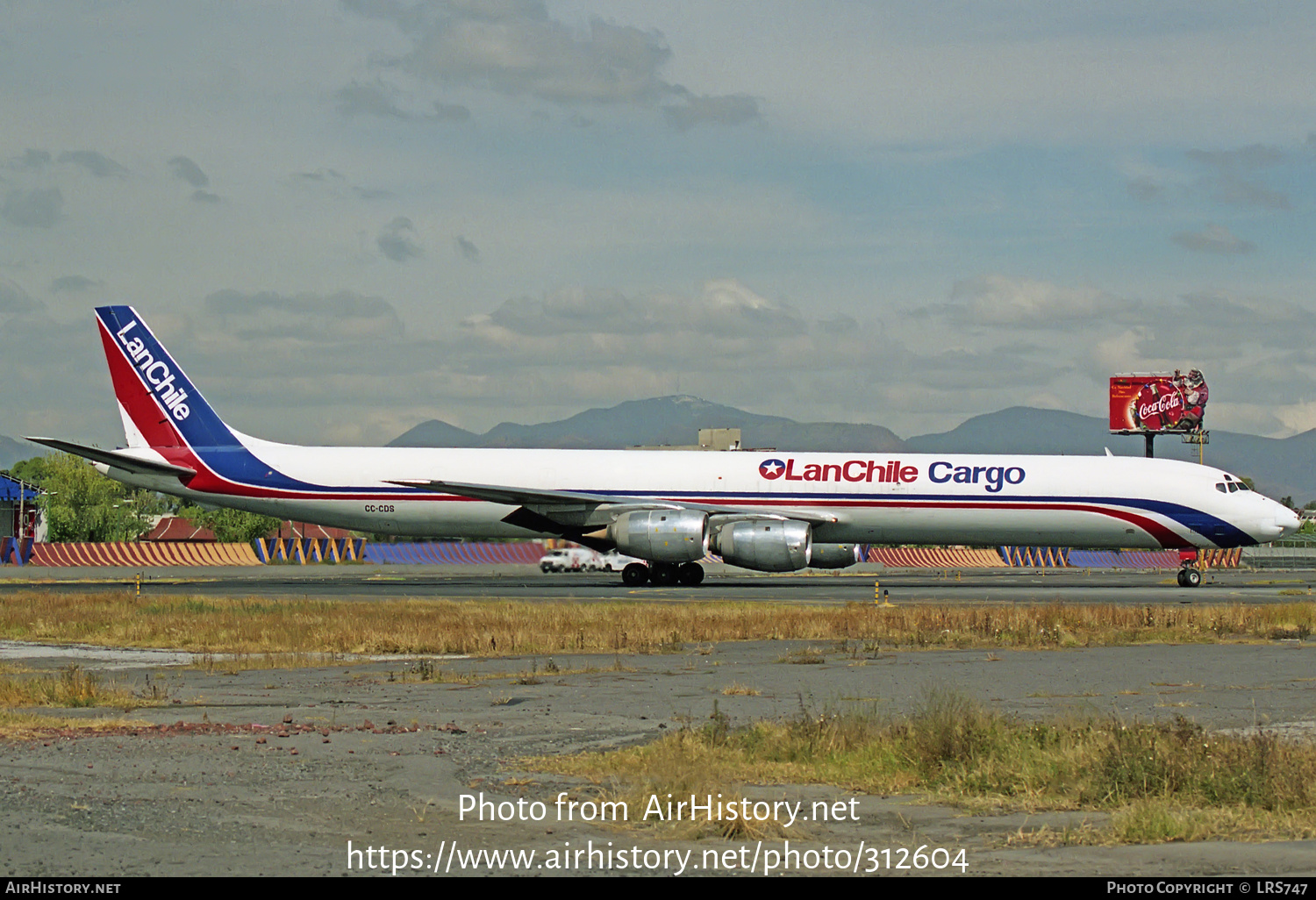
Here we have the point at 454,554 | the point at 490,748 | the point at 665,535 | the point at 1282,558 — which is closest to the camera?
the point at 490,748

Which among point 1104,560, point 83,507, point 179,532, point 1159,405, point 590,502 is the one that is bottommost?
point 590,502

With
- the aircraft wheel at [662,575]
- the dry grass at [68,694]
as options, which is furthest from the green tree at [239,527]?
the dry grass at [68,694]

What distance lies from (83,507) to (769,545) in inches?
3701

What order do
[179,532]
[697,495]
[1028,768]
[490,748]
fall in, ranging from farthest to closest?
1. [179,532]
2. [697,495]
3. [490,748]
4. [1028,768]

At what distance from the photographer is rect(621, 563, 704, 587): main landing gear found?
4300 centimetres

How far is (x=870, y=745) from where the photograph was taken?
11383 millimetres

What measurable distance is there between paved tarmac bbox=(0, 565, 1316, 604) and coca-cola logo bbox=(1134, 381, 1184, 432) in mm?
48362

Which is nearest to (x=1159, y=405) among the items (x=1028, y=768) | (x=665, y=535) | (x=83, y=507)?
(x=665, y=535)

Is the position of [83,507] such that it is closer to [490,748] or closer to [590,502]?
[590,502]

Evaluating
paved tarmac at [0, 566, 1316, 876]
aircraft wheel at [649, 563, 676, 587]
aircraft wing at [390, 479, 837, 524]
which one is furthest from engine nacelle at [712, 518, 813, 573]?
paved tarmac at [0, 566, 1316, 876]

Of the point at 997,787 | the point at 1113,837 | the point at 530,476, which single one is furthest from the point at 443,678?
the point at 530,476

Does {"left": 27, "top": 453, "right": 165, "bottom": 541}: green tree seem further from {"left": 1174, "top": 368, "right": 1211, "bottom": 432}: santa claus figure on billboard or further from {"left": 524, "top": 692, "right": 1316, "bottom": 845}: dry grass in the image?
{"left": 524, "top": 692, "right": 1316, "bottom": 845}: dry grass

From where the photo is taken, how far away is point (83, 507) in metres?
118
